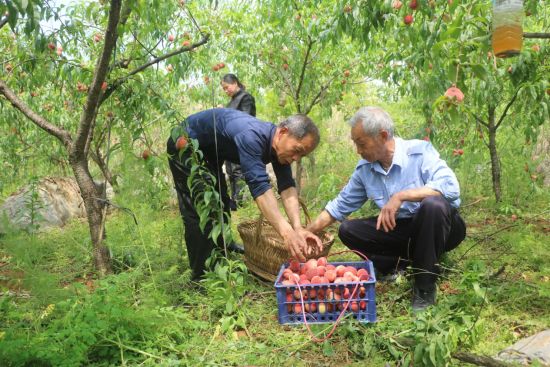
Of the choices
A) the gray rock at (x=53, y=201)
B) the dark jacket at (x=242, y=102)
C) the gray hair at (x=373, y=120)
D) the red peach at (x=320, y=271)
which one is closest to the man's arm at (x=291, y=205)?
the red peach at (x=320, y=271)

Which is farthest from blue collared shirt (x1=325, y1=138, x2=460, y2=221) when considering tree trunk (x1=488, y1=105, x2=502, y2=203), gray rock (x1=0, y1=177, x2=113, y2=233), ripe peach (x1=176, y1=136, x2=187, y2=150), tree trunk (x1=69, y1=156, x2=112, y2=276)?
gray rock (x1=0, y1=177, x2=113, y2=233)

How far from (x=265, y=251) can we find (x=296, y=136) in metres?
0.89

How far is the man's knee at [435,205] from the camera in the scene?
8.54 feet

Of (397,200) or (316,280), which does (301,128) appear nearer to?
(397,200)

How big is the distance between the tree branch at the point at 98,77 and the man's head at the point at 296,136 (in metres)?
1.06

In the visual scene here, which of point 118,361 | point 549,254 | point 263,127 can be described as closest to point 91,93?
point 263,127

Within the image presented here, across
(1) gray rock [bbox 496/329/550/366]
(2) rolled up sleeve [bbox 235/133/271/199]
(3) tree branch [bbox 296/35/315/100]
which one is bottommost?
(1) gray rock [bbox 496/329/550/366]

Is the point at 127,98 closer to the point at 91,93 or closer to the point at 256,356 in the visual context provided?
the point at 91,93

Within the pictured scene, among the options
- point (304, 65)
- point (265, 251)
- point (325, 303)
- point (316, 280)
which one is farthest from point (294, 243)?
point (304, 65)

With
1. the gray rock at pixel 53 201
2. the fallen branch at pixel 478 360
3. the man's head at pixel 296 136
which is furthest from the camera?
the gray rock at pixel 53 201

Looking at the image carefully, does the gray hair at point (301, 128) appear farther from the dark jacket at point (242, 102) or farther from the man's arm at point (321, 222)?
the dark jacket at point (242, 102)

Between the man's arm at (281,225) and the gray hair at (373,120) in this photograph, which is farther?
the gray hair at (373,120)

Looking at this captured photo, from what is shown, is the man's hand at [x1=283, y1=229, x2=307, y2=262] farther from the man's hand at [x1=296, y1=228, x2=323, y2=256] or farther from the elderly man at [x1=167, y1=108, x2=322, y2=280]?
the man's hand at [x1=296, y1=228, x2=323, y2=256]

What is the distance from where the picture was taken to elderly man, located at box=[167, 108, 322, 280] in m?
2.52
